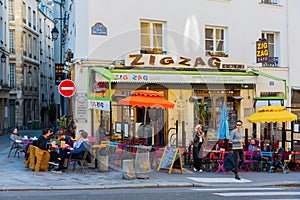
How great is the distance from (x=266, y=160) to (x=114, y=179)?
564 cm

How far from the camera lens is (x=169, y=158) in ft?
45.3

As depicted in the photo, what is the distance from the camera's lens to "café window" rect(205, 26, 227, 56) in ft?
65.1

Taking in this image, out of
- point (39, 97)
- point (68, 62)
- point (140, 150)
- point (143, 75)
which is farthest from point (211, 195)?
point (39, 97)

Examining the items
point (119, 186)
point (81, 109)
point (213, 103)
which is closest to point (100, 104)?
point (81, 109)

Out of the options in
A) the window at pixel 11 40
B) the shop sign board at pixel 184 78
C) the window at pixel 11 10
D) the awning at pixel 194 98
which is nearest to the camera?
the shop sign board at pixel 184 78

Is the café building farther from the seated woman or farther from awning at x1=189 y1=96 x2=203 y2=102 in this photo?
the seated woman

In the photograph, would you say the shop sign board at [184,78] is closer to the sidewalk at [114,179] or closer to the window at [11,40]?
the sidewalk at [114,179]

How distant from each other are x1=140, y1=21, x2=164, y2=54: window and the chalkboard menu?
18.6 ft

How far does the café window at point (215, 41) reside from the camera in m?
19.8

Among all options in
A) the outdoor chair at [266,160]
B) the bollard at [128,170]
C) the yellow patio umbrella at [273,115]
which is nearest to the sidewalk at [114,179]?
the bollard at [128,170]

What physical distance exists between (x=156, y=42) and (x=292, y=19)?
7.27m

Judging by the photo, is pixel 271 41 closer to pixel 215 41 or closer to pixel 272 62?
pixel 272 62

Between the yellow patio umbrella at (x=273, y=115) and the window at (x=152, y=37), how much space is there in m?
5.04

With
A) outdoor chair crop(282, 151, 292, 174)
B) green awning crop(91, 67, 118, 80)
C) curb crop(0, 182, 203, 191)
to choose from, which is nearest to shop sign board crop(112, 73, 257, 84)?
green awning crop(91, 67, 118, 80)
